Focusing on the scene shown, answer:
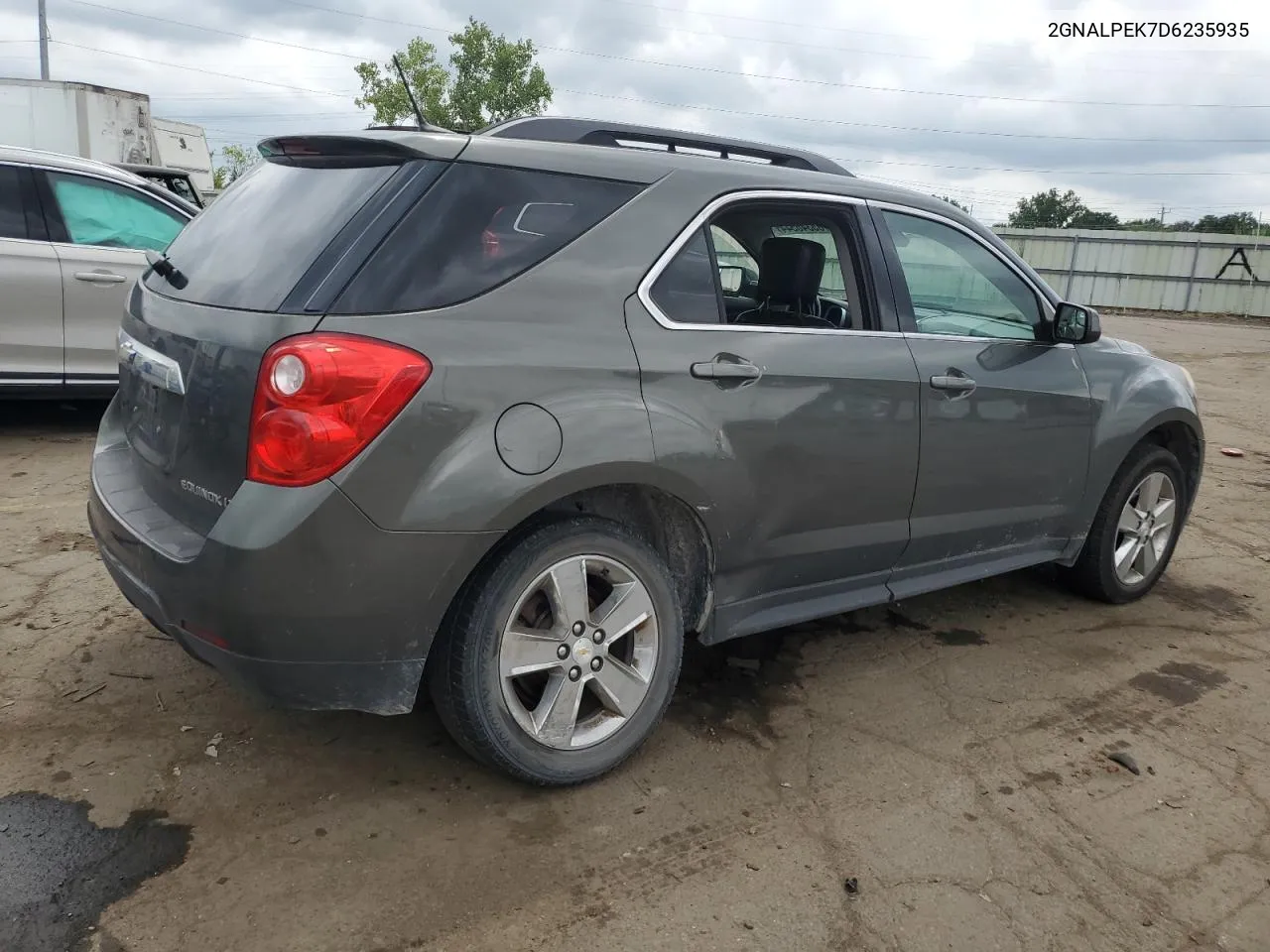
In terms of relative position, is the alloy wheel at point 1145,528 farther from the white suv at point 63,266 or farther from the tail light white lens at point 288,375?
the white suv at point 63,266

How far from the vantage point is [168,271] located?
3035mm

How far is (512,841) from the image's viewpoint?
260 cm

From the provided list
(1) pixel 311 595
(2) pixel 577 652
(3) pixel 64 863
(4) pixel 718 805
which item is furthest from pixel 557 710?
(3) pixel 64 863

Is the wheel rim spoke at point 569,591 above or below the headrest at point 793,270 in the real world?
below

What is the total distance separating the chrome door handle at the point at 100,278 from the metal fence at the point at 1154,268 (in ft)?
93.5

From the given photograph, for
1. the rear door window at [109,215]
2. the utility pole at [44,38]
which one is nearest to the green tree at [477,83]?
the utility pole at [44,38]

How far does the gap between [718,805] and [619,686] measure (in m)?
0.42

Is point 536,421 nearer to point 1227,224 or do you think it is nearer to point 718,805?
point 718,805

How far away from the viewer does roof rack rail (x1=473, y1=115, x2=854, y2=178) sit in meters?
3.04

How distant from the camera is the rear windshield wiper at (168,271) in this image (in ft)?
9.50

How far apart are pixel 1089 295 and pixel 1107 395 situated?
100 ft

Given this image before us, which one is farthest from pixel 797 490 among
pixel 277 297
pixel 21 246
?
pixel 21 246

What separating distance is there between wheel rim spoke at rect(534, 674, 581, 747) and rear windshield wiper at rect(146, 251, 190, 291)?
4.99 feet

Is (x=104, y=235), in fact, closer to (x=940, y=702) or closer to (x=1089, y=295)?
(x=940, y=702)
